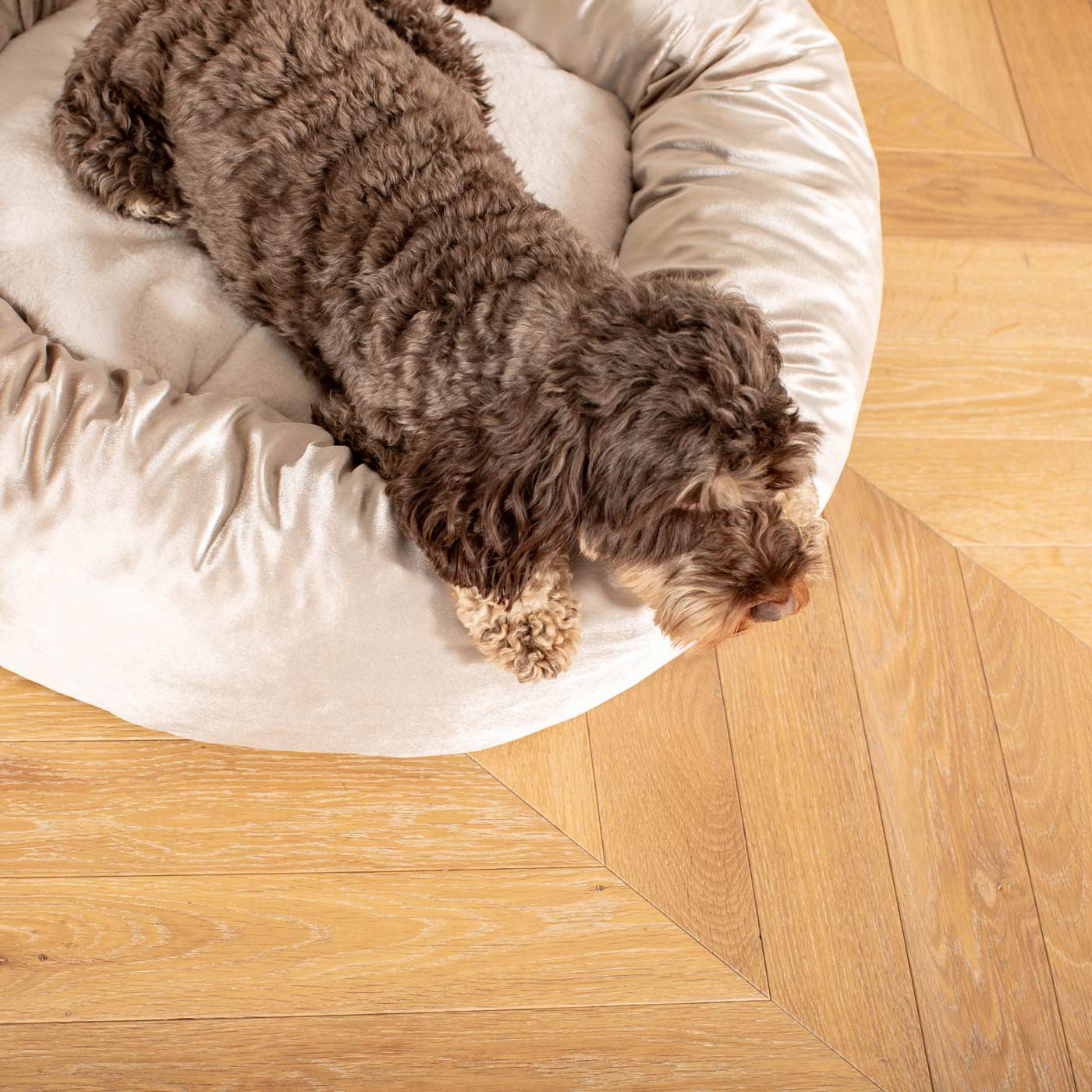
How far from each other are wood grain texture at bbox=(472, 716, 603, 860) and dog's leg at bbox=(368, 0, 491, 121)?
1303 millimetres

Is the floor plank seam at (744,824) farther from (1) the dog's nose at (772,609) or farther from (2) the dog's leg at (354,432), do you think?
(2) the dog's leg at (354,432)

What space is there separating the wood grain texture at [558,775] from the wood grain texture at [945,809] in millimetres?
574

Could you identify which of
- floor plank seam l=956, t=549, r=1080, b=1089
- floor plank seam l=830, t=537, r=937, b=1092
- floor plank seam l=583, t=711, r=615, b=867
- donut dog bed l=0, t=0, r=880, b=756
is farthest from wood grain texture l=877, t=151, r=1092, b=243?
floor plank seam l=583, t=711, r=615, b=867

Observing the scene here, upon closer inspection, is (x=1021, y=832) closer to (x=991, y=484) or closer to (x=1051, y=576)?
(x=1051, y=576)

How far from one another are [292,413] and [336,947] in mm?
984

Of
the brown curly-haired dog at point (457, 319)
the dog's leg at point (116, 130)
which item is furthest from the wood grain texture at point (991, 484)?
the dog's leg at point (116, 130)

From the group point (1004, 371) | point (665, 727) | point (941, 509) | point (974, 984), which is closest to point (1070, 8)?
point (1004, 371)

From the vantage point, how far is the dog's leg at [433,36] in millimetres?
2166

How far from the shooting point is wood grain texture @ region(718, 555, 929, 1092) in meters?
1.87

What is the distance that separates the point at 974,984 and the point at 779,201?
1549 mm

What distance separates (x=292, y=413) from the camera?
6.79 ft

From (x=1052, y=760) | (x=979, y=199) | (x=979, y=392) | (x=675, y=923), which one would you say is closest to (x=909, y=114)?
(x=979, y=199)

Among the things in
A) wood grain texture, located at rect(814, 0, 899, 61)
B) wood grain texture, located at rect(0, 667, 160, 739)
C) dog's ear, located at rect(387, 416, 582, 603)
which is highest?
dog's ear, located at rect(387, 416, 582, 603)

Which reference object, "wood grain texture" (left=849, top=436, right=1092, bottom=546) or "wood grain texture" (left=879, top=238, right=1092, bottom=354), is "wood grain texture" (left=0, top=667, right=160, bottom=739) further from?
"wood grain texture" (left=879, top=238, right=1092, bottom=354)
